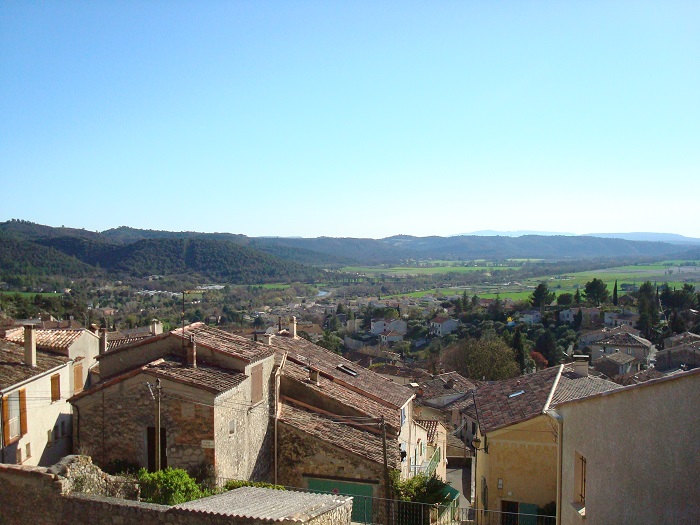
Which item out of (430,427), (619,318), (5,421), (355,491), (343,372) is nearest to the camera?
(5,421)

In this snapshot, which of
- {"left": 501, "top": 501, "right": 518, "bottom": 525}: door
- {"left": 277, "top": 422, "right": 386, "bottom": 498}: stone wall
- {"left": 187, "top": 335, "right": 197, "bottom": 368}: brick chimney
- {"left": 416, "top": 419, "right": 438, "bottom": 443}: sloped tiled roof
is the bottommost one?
{"left": 416, "top": 419, "right": 438, "bottom": 443}: sloped tiled roof

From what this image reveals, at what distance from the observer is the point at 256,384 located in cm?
1407

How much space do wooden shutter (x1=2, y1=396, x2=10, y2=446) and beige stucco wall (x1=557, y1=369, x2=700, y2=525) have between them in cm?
1169

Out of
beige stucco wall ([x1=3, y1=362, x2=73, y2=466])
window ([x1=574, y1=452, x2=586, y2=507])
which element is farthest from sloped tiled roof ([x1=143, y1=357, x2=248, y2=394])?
window ([x1=574, y1=452, x2=586, y2=507])

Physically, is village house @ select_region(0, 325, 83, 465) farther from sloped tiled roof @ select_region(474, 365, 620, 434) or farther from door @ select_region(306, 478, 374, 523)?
sloped tiled roof @ select_region(474, 365, 620, 434)

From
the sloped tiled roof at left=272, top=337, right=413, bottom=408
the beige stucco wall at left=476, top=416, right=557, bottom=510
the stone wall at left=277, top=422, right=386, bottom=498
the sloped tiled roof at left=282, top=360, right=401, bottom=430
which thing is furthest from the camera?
the sloped tiled roof at left=272, top=337, right=413, bottom=408

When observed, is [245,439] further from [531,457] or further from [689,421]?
[689,421]

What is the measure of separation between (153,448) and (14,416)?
397 cm

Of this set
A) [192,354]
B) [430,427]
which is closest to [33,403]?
[192,354]

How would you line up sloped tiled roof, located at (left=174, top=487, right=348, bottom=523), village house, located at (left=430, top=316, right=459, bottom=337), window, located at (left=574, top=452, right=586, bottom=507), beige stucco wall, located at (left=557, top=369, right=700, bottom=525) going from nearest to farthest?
beige stucco wall, located at (left=557, top=369, right=700, bottom=525)
sloped tiled roof, located at (left=174, top=487, right=348, bottom=523)
window, located at (left=574, top=452, right=586, bottom=507)
village house, located at (left=430, top=316, right=459, bottom=337)

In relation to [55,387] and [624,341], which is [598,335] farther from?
[55,387]

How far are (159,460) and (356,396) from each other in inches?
272

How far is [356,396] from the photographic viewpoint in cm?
1778

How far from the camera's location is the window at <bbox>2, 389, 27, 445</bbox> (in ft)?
44.4
